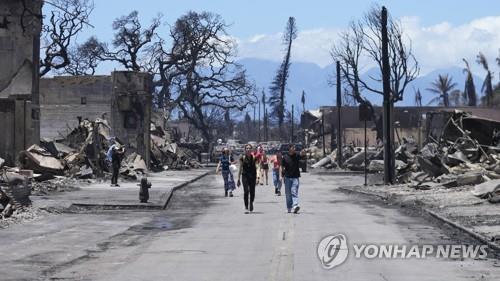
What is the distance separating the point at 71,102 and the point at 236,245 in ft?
130

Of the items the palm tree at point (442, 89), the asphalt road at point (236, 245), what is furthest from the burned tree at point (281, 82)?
the asphalt road at point (236, 245)

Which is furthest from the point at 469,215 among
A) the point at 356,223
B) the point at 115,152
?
the point at 115,152

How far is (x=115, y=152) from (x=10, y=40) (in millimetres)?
5987

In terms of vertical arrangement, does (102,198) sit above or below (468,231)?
above

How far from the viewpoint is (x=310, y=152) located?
261 ft

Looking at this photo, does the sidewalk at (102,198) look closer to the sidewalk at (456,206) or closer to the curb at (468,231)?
the sidewalk at (456,206)

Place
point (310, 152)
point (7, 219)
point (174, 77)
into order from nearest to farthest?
point (7, 219) → point (174, 77) → point (310, 152)

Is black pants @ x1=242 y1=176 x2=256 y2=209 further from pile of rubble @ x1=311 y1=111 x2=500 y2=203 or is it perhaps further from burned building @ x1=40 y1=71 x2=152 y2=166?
burned building @ x1=40 y1=71 x2=152 y2=166

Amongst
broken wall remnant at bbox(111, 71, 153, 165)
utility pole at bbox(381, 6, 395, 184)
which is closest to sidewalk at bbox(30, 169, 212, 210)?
utility pole at bbox(381, 6, 395, 184)

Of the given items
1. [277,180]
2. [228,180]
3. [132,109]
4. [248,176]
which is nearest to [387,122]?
[277,180]

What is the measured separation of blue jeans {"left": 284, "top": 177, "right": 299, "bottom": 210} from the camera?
20408mm

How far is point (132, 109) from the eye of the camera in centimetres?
5103

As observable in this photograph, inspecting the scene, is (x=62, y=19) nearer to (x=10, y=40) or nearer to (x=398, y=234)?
(x=10, y=40)

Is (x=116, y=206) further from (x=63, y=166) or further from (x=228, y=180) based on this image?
(x=63, y=166)
